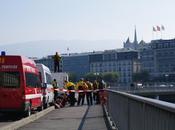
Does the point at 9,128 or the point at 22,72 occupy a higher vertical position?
the point at 22,72

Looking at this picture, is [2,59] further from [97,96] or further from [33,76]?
[97,96]

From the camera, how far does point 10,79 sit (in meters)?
22.1

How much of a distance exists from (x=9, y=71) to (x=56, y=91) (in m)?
15.0

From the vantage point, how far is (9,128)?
16.5m

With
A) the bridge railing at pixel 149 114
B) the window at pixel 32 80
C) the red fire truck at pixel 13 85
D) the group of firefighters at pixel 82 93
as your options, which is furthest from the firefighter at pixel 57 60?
the bridge railing at pixel 149 114

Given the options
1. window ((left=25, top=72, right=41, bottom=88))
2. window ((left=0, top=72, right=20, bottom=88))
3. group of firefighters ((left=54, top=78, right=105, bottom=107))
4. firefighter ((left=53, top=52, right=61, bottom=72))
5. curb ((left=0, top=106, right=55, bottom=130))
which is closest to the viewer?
curb ((left=0, top=106, right=55, bottom=130))

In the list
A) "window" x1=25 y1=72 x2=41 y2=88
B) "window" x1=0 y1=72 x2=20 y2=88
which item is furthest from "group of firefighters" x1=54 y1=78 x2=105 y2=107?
"window" x1=0 y1=72 x2=20 y2=88

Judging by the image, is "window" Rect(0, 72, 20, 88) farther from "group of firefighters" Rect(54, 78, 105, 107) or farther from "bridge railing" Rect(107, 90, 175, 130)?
"group of firefighters" Rect(54, 78, 105, 107)

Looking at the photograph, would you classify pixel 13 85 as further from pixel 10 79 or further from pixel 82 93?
pixel 82 93

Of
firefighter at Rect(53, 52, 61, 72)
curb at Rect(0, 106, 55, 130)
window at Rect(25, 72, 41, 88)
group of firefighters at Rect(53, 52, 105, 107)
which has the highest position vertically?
firefighter at Rect(53, 52, 61, 72)

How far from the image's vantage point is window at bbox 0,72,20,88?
21953 millimetres

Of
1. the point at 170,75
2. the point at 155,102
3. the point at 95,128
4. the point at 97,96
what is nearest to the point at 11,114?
the point at 95,128

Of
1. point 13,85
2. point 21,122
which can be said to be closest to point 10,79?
point 13,85

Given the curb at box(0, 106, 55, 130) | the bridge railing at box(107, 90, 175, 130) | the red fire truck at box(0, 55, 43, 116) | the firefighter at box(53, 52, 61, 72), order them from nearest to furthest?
1. the bridge railing at box(107, 90, 175, 130)
2. the curb at box(0, 106, 55, 130)
3. the red fire truck at box(0, 55, 43, 116)
4. the firefighter at box(53, 52, 61, 72)
